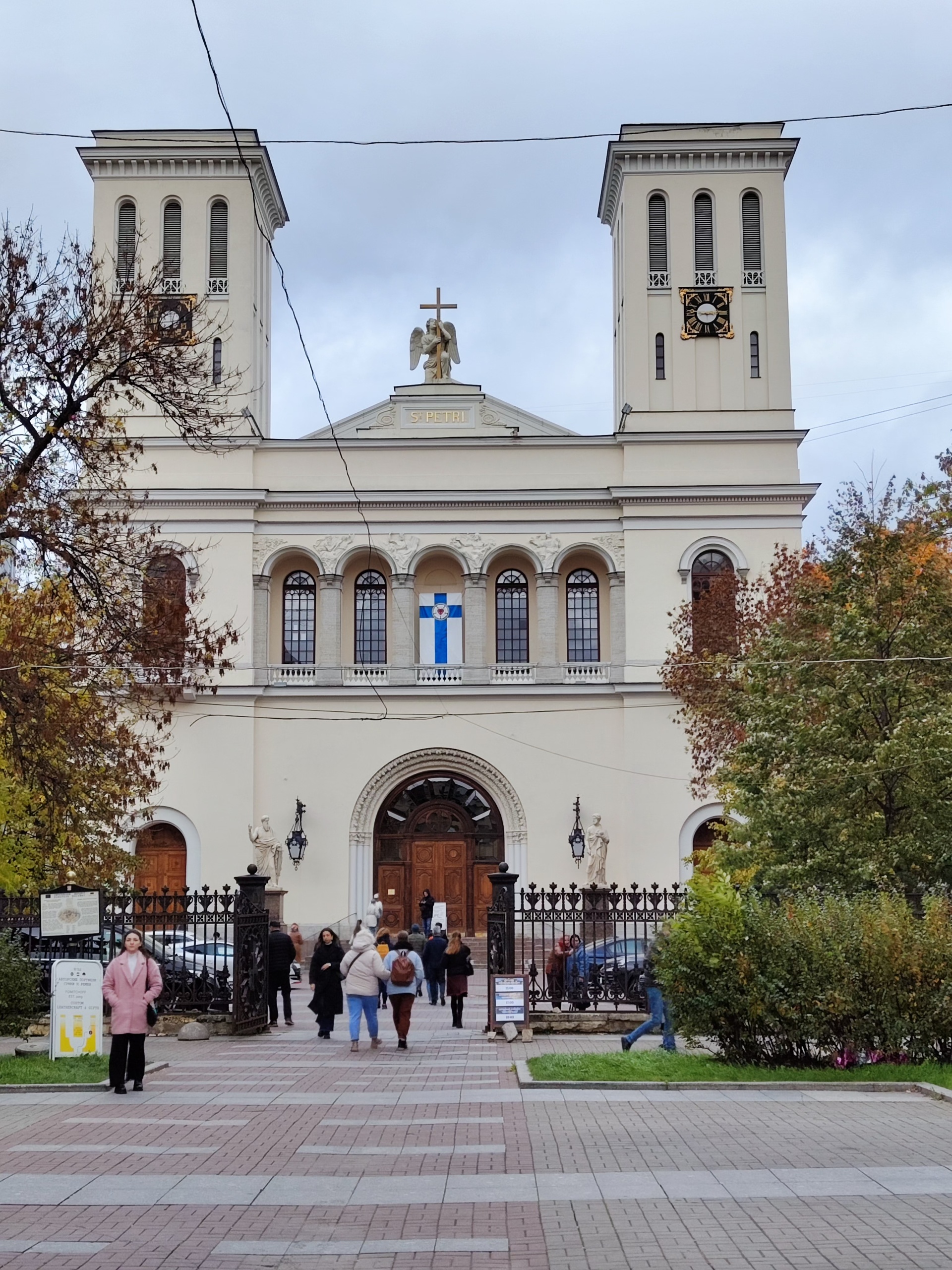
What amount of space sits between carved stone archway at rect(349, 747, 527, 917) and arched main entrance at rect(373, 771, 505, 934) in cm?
28

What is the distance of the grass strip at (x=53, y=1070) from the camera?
15.9 metres

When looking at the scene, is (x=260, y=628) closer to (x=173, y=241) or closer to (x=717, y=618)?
(x=173, y=241)

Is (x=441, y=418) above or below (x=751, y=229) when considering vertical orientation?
below

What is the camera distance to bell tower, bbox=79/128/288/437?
41562mm

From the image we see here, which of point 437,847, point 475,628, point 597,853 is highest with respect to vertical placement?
point 475,628

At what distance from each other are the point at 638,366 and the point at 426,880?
14.3 metres

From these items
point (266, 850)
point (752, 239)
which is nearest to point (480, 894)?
point (266, 850)

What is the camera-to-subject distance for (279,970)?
24219 millimetres

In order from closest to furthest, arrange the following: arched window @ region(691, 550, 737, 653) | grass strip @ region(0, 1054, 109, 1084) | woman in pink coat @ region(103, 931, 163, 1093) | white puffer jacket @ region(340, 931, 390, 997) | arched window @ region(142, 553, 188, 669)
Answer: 1. woman in pink coat @ region(103, 931, 163, 1093)
2. grass strip @ region(0, 1054, 109, 1084)
3. arched window @ region(142, 553, 188, 669)
4. white puffer jacket @ region(340, 931, 390, 997)
5. arched window @ region(691, 550, 737, 653)

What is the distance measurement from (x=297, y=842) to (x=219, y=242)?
1590 cm

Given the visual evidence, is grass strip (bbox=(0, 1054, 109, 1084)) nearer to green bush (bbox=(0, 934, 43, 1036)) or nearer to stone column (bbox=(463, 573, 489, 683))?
green bush (bbox=(0, 934, 43, 1036))

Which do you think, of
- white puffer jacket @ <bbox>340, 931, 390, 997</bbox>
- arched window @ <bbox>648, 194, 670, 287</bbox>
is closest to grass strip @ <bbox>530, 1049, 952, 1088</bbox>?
white puffer jacket @ <bbox>340, 931, 390, 997</bbox>

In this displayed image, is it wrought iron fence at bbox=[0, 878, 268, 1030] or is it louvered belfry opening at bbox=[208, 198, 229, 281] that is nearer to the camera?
wrought iron fence at bbox=[0, 878, 268, 1030]

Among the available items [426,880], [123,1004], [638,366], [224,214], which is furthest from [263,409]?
[123,1004]
